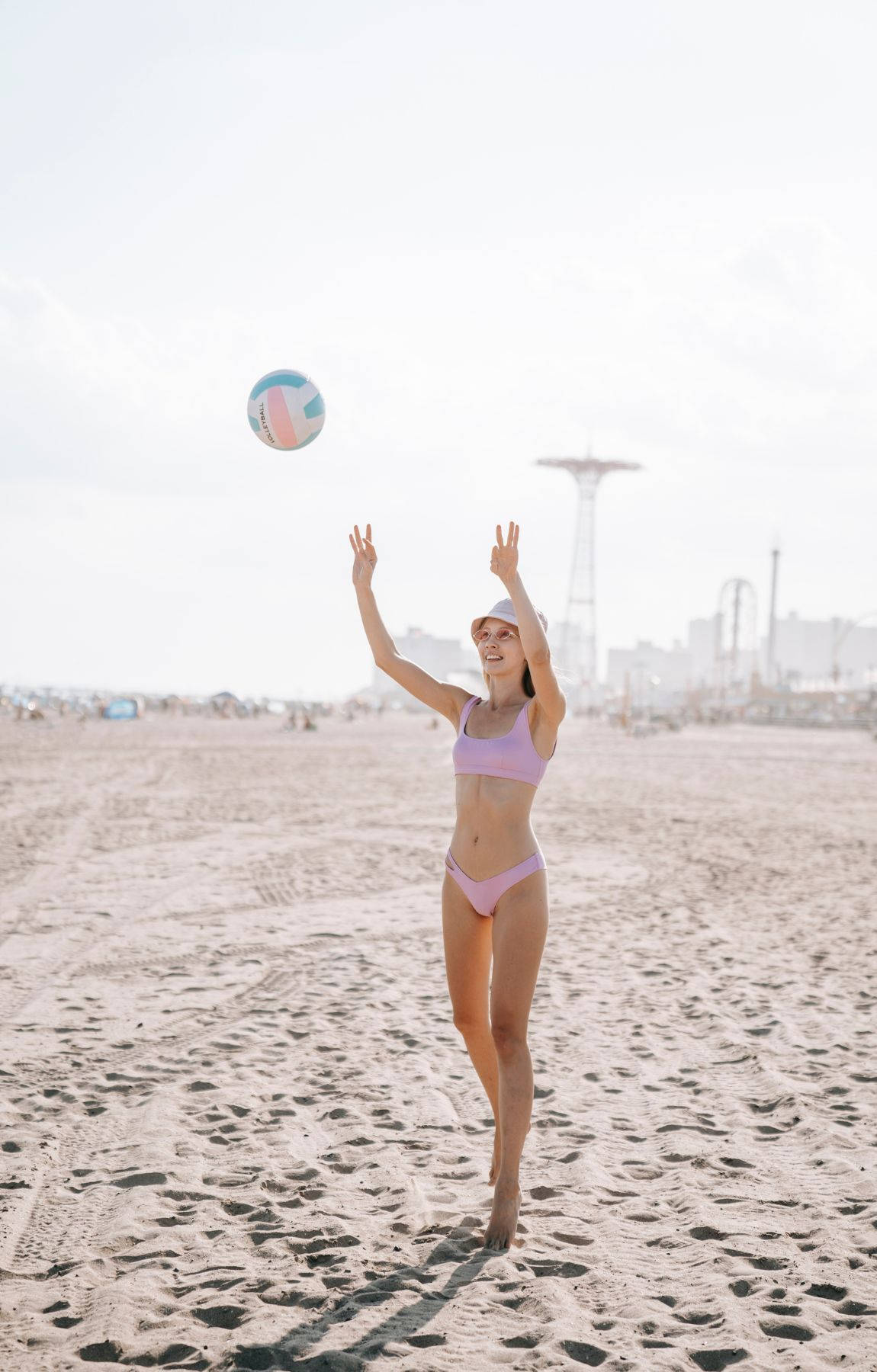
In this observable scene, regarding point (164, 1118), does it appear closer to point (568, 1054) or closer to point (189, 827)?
point (568, 1054)

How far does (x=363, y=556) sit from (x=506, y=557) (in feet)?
2.46

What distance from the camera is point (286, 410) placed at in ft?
14.9

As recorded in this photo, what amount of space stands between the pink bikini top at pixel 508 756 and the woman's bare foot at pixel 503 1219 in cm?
117

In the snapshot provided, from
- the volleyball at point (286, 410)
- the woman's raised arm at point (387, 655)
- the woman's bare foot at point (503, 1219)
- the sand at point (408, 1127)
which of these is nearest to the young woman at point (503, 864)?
the woman's bare foot at point (503, 1219)

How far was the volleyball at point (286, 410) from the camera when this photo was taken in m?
4.53

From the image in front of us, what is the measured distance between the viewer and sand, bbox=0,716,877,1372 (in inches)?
113

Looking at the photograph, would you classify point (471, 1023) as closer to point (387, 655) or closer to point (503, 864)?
point (503, 864)

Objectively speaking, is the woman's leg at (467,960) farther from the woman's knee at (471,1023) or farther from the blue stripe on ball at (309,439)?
the blue stripe on ball at (309,439)

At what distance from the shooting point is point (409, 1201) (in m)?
3.58

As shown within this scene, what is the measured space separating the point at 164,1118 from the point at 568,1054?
5.97 ft

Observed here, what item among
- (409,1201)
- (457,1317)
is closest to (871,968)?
(409,1201)

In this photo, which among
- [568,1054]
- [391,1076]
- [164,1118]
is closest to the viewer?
[164,1118]

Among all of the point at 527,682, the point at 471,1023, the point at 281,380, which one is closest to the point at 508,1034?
the point at 471,1023

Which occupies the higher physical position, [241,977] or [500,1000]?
[500,1000]
